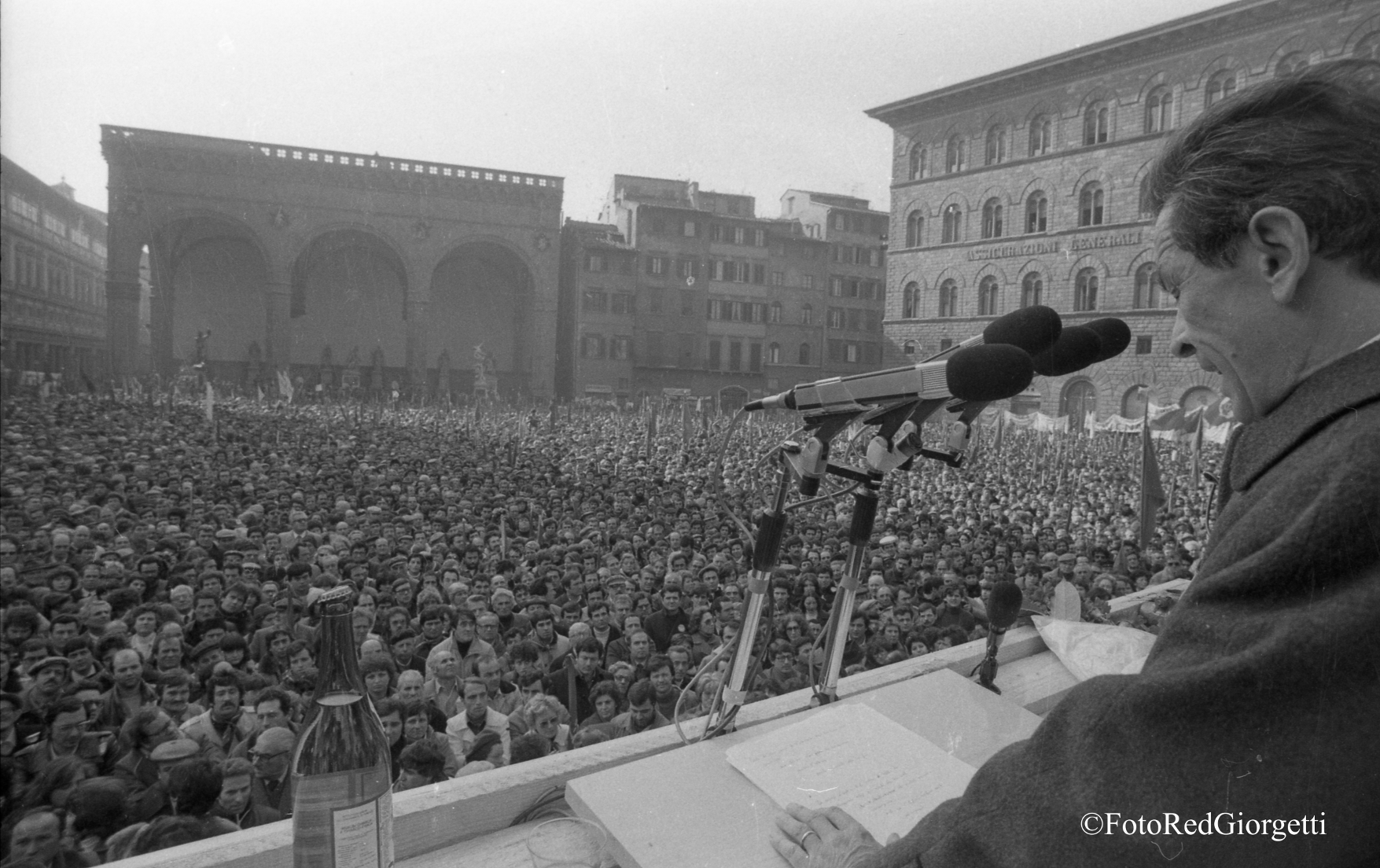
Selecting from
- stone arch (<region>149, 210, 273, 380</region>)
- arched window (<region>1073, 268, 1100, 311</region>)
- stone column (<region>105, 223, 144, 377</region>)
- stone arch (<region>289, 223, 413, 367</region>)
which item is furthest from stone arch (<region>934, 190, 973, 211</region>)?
stone arch (<region>289, 223, 413, 367</region>)

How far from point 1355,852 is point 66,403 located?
481cm

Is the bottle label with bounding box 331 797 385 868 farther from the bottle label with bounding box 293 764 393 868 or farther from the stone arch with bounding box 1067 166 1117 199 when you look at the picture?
the stone arch with bounding box 1067 166 1117 199

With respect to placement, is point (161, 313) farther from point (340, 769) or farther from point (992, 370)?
point (992, 370)

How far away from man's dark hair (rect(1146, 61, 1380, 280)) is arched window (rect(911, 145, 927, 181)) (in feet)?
→ 7.73

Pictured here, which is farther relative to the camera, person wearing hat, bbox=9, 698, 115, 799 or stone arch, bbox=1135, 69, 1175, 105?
stone arch, bbox=1135, 69, 1175, 105

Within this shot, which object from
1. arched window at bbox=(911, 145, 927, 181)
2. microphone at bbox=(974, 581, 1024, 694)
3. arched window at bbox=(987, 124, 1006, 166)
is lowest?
microphone at bbox=(974, 581, 1024, 694)

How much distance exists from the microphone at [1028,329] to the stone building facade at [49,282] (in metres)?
2.42

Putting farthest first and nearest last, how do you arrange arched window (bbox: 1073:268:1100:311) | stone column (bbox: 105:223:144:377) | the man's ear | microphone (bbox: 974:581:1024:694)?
stone column (bbox: 105:223:144:377), arched window (bbox: 1073:268:1100:311), microphone (bbox: 974:581:1024:694), the man's ear

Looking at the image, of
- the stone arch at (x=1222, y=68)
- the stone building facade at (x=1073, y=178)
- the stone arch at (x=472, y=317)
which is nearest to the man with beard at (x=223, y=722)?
the stone building facade at (x=1073, y=178)

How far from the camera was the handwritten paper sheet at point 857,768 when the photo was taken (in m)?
0.84

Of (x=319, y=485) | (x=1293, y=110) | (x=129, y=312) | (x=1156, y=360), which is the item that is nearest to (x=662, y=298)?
(x=1156, y=360)

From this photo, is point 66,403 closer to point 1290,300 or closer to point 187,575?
point 187,575

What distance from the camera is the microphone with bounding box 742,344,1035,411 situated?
2.45ft

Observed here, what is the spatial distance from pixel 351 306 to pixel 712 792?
49.6ft
